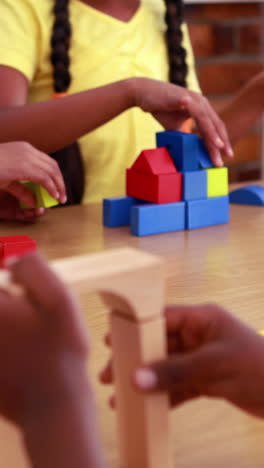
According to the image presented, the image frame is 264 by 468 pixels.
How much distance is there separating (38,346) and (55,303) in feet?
0.07

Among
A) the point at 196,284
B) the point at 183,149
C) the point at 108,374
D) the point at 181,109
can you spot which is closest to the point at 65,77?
the point at 181,109

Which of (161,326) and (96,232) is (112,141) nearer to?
(96,232)

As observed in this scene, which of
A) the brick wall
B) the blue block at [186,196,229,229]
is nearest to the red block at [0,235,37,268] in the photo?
the blue block at [186,196,229,229]

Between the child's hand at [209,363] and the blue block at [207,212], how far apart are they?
556 millimetres

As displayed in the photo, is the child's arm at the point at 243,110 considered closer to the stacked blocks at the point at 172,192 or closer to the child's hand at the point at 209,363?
the stacked blocks at the point at 172,192

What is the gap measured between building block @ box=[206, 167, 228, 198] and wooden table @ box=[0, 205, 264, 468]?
0.05 m


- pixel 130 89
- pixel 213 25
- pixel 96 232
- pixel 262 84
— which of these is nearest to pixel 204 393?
pixel 96 232

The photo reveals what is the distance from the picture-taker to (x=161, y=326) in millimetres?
330

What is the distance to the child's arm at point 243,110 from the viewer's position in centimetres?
126

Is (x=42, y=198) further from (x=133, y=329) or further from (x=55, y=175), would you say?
(x=133, y=329)

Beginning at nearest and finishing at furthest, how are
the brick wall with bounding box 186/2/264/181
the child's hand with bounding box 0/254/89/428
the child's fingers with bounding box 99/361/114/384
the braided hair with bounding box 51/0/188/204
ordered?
the child's hand with bounding box 0/254/89/428 < the child's fingers with bounding box 99/361/114/384 < the braided hair with bounding box 51/0/188/204 < the brick wall with bounding box 186/2/264/181

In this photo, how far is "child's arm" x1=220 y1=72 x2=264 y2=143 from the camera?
1257 mm

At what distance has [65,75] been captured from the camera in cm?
129

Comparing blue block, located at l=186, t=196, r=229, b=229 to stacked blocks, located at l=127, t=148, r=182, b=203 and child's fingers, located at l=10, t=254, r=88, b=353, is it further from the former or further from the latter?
child's fingers, located at l=10, t=254, r=88, b=353
